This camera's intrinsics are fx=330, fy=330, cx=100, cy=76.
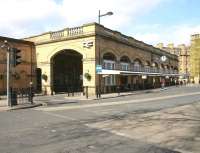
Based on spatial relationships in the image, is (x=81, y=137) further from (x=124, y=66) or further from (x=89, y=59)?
(x=124, y=66)

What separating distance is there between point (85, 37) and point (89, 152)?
2839 cm

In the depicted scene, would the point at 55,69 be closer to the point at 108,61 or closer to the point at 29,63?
the point at 29,63

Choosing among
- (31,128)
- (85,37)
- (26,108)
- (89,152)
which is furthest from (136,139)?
(85,37)

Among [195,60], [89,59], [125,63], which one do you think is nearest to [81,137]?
[89,59]

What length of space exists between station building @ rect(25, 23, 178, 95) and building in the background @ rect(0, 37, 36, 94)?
39.5 inches

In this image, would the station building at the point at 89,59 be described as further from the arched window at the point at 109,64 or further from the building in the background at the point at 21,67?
the building in the background at the point at 21,67

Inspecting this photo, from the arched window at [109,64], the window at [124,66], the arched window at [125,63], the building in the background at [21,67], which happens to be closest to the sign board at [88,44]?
the arched window at [109,64]

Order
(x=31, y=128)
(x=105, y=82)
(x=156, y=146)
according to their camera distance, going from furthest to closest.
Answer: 1. (x=105, y=82)
2. (x=31, y=128)
3. (x=156, y=146)

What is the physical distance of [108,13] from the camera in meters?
30.4

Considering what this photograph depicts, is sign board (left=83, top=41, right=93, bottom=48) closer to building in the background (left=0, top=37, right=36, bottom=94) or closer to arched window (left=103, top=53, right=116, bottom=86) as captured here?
arched window (left=103, top=53, right=116, bottom=86)

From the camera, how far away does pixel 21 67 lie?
38500 mm

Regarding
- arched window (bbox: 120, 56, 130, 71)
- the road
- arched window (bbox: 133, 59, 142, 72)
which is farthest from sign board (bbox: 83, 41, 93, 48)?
the road

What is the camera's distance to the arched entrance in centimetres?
4103

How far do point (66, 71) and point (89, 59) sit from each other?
333 inches
